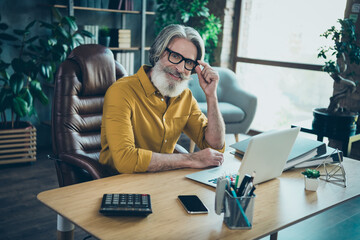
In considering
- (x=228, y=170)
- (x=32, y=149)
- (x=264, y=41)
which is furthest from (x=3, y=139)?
(x=264, y=41)

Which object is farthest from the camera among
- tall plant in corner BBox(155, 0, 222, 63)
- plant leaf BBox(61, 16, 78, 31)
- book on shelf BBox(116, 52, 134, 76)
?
tall plant in corner BBox(155, 0, 222, 63)

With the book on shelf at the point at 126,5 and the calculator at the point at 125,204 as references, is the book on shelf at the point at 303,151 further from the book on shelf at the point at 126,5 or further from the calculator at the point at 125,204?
the book on shelf at the point at 126,5

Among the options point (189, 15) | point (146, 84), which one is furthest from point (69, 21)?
point (146, 84)

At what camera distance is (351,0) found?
161 inches

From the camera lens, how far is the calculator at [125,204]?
1149mm

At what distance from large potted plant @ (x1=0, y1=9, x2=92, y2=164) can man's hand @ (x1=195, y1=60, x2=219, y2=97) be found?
2144mm

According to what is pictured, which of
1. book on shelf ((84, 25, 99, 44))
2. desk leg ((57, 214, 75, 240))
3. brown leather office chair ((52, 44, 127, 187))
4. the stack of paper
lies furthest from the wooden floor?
the stack of paper

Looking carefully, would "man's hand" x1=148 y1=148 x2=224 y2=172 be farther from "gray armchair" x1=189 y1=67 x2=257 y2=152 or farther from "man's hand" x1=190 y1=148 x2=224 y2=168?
"gray armchair" x1=189 y1=67 x2=257 y2=152

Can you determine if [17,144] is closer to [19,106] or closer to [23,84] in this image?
[19,106]

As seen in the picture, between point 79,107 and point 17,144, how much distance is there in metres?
1.82

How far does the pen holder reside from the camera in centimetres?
112

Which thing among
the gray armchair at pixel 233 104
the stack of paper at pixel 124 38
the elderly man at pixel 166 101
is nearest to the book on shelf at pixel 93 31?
the stack of paper at pixel 124 38

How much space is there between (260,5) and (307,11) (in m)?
0.70

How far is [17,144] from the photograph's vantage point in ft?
11.7
